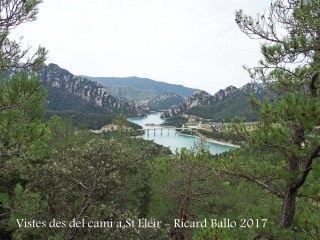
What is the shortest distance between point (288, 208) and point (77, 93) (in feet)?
524

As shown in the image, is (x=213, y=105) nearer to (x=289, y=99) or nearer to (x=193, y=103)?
(x=193, y=103)

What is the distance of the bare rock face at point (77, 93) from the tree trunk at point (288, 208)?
147477mm

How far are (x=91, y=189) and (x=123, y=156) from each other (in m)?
1.55

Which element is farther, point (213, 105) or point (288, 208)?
point (213, 105)

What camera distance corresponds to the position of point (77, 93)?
15812cm

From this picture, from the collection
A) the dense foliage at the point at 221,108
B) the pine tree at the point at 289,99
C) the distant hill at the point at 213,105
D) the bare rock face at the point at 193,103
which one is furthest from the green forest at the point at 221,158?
the bare rock face at the point at 193,103

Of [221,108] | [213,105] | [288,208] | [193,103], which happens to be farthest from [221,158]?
[193,103]

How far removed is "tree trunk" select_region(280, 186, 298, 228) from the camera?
18.5 ft

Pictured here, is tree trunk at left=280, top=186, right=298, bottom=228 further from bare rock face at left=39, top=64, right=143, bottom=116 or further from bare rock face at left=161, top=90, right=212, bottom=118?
bare rock face at left=161, top=90, right=212, bottom=118

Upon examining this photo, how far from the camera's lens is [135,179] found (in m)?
12.8

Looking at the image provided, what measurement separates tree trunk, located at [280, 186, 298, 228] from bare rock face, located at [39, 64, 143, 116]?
5806 inches

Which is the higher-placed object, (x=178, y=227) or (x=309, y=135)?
(x=309, y=135)

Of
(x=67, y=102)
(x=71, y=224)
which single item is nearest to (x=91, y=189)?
(x=71, y=224)

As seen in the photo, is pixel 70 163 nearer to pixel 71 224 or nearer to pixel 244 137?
pixel 71 224
